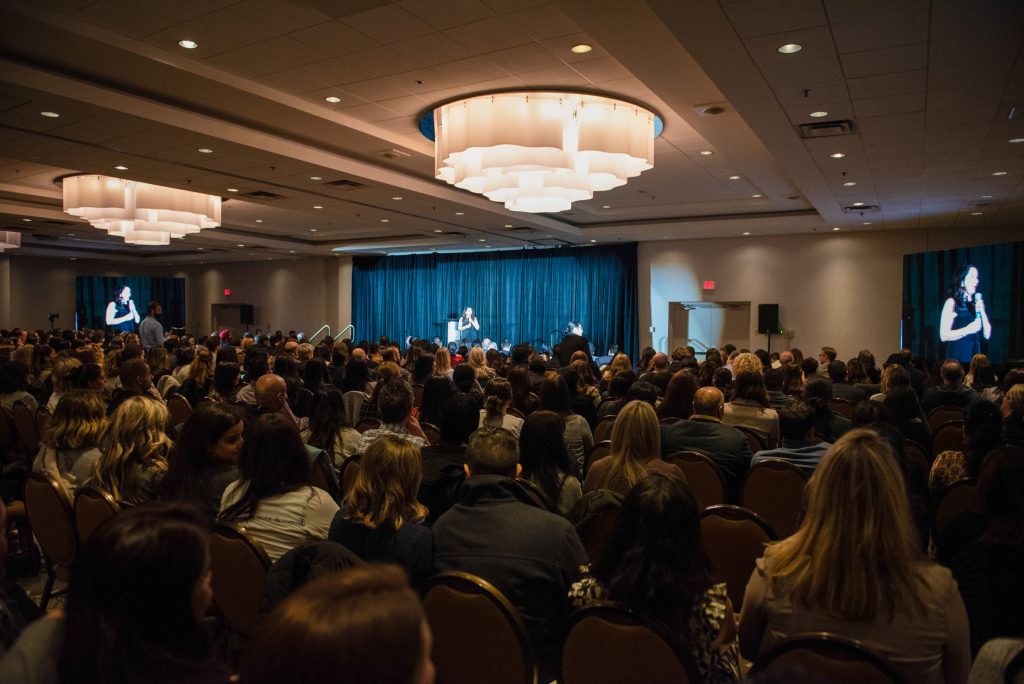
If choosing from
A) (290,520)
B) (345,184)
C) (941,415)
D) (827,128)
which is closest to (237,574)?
(290,520)

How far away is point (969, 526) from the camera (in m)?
2.67

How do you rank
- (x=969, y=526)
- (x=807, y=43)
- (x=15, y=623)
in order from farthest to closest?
(x=807, y=43) < (x=969, y=526) < (x=15, y=623)

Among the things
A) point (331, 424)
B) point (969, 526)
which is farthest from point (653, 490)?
point (331, 424)

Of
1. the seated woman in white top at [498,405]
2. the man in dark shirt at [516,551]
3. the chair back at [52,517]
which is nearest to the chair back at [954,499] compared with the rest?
the man in dark shirt at [516,551]

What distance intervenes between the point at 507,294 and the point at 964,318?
12056mm

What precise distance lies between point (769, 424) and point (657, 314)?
12.7 m

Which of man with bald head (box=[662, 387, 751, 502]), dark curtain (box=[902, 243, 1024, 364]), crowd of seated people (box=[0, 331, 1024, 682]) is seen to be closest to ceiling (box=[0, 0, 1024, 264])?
dark curtain (box=[902, 243, 1024, 364])

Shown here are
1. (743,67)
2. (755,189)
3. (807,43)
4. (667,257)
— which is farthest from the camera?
(667,257)

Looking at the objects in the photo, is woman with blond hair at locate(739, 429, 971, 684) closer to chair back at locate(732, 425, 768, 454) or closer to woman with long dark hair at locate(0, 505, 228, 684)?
woman with long dark hair at locate(0, 505, 228, 684)

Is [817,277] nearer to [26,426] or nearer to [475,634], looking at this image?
[26,426]

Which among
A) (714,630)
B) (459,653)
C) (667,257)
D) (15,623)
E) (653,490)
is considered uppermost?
(667,257)

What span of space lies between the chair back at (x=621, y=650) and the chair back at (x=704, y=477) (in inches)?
86.6

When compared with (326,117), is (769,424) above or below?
below

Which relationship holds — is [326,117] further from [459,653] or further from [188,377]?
[459,653]
